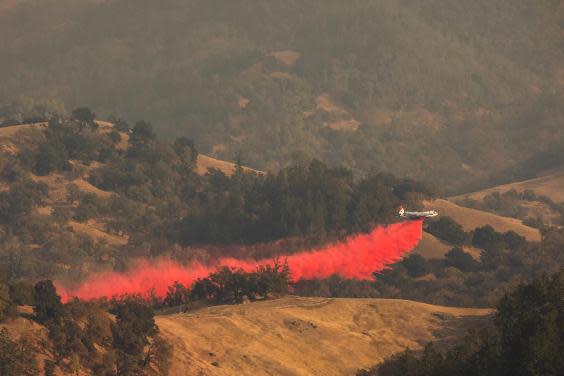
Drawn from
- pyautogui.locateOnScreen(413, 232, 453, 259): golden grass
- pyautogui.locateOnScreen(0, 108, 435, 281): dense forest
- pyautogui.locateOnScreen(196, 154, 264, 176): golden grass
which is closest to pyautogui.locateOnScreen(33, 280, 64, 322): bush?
pyautogui.locateOnScreen(0, 108, 435, 281): dense forest

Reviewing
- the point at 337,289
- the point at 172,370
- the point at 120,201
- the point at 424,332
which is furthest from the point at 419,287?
the point at 172,370

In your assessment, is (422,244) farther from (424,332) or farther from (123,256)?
(424,332)

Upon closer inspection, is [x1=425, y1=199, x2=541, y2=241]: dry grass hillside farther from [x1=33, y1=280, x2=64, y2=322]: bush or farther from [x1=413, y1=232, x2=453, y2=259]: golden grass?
[x1=33, y1=280, x2=64, y2=322]: bush

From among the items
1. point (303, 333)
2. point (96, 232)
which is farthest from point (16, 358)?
point (96, 232)

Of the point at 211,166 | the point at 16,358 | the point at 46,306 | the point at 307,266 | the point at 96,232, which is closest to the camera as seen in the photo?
the point at 16,358

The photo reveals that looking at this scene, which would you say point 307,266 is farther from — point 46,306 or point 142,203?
point 46,306

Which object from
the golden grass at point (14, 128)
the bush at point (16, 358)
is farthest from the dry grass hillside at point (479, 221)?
the bush at point (16, 358)

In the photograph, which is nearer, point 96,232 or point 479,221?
point 96,232
